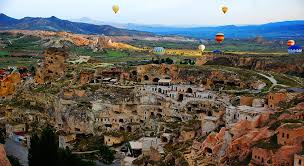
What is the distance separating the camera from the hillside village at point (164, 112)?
98.7ft

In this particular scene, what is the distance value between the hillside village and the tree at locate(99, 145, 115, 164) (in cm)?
77

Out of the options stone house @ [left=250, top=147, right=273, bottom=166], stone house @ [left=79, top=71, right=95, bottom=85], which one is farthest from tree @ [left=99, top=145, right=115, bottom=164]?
stone house @ [left=250, top=147, right=273, bottom=166]

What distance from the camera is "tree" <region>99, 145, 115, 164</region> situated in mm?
40028

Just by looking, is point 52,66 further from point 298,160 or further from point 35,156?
point 298,160

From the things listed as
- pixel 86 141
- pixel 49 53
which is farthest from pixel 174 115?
pixel 49 53

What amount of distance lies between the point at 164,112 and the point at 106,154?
880 centimetres

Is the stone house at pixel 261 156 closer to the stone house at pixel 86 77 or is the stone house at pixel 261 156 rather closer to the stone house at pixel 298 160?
the stone house at pixel 298 160

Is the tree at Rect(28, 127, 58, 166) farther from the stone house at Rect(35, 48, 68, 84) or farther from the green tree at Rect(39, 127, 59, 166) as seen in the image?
the stone house at Rect(35, 48, 68, 84)

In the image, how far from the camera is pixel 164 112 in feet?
155

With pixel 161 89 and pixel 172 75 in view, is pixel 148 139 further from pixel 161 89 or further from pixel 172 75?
pixel 172 75

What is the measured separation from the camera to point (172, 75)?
57.4m

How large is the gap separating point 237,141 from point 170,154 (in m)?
7.06

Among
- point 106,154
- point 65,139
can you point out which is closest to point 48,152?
point 106,154

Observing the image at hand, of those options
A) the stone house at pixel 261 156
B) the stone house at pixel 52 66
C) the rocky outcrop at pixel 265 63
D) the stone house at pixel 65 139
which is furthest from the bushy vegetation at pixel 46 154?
the rocky outcrop at pixel 265 63
